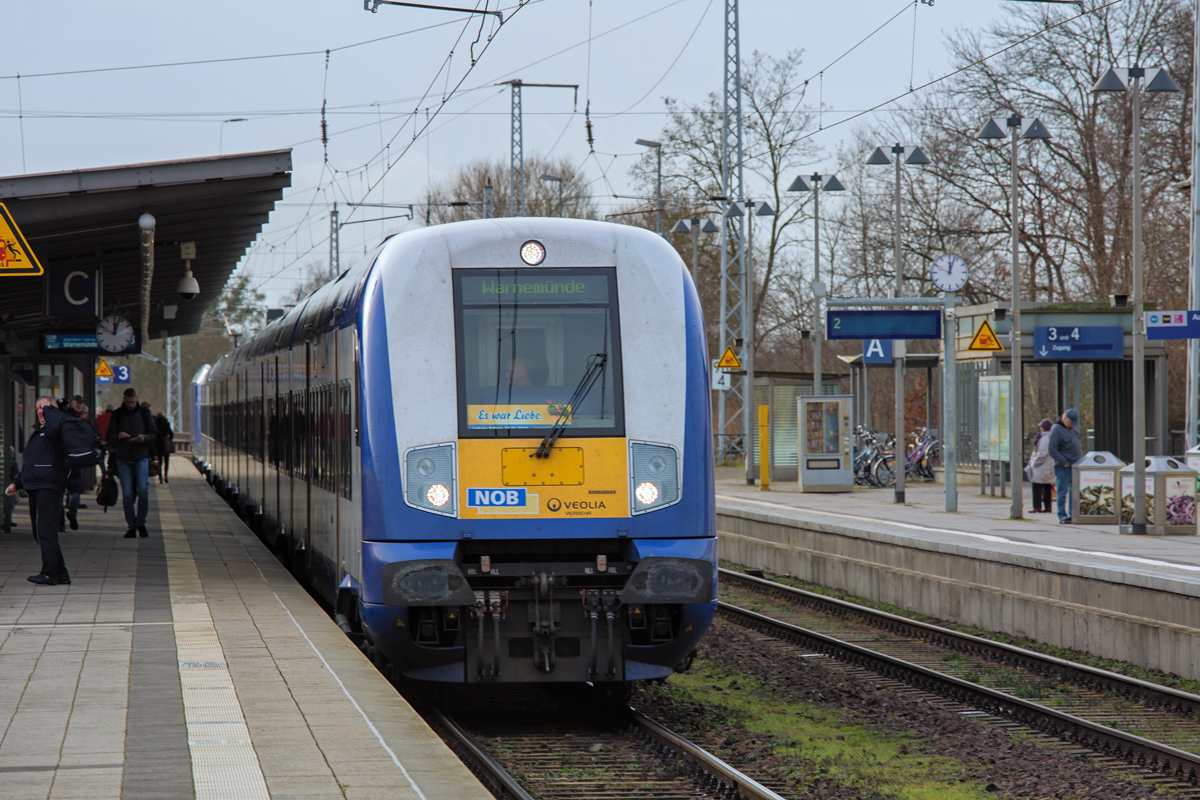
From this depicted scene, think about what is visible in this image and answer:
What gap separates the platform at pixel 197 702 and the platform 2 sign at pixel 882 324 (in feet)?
36.6

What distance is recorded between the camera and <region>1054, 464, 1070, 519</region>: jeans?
19.1 m

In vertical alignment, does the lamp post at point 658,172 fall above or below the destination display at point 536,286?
above

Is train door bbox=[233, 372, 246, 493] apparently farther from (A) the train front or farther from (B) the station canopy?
(A) the train front

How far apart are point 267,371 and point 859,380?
66.0ft

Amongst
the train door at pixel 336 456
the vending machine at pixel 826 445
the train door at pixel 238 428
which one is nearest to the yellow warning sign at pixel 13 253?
the train door at pixel 336 456

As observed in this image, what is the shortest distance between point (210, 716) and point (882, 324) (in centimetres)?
1634

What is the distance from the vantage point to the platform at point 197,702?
542 centimetres

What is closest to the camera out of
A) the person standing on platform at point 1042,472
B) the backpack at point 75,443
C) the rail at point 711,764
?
the rail at point 711,764

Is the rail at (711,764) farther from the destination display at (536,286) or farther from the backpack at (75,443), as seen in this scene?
the backpack at (75,443)

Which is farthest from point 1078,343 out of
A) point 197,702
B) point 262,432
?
point 197,702

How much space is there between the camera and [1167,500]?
55.6 ft

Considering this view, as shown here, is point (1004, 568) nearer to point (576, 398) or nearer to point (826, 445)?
point (576, 398)

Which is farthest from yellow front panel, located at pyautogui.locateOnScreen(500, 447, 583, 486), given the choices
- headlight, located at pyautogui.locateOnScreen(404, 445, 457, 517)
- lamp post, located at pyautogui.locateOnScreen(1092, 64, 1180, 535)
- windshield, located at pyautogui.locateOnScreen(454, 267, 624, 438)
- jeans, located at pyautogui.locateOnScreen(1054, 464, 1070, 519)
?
jeans, located at pyautogui.locateOnScreen(1054, 464, 1070, 519)

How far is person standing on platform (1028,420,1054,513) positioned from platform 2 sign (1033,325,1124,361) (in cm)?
490
